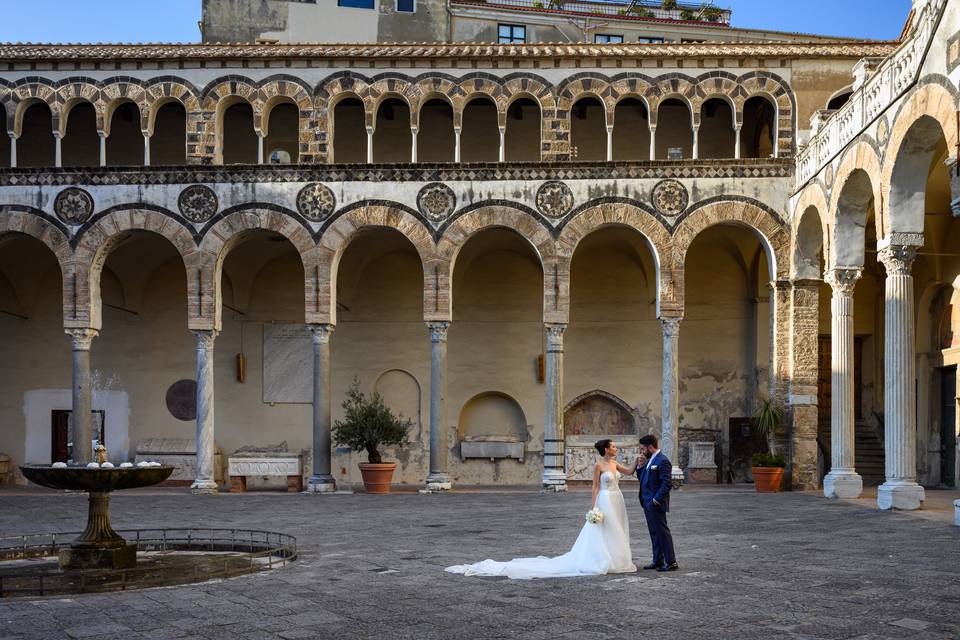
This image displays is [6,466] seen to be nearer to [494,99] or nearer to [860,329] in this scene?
[494,99]

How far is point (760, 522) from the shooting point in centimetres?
1506

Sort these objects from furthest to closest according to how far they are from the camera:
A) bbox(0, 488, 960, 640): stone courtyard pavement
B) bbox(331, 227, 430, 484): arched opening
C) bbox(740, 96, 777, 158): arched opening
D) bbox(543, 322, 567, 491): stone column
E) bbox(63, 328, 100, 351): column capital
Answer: bbox(331, 227, 430, 484): arched opening, bbox(740, 96, 777, 158): arched opening, bbox(63, 328, 100, 351): column capital, bbox(543, 322, 567, 491): stone column, bbox(0, 488, 960, 640): stone courtyard pavement

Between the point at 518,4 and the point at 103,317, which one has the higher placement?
the point at 518,4

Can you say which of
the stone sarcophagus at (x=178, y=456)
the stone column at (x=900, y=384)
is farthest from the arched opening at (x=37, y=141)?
the stone column at (x=900, y=384)

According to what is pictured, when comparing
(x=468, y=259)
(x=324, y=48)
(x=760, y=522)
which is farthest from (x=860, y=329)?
(x=324, y=48)

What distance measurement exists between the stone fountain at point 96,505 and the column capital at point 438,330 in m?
11.1

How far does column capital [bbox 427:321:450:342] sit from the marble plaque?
17.2 feet

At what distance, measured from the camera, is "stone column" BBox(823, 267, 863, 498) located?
1878 centimetres

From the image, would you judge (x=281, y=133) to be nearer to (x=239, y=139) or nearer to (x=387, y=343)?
(x=239, y=139)

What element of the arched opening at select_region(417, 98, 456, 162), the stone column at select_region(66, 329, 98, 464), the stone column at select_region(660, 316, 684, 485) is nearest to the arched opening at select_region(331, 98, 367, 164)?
the arched opening at select_region(417, 98, 456, 162)

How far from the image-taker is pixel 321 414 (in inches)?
898

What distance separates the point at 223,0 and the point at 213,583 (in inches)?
939

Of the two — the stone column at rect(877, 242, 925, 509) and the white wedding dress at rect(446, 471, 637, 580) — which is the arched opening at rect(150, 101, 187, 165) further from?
the white wedding dress at rect(446, 471, 637, 580)

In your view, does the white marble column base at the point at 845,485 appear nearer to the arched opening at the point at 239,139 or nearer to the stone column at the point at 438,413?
the stone column at the point at 438,413
